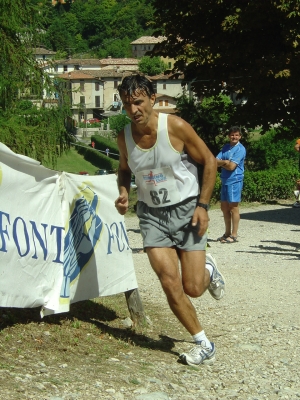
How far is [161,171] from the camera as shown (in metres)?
5.58

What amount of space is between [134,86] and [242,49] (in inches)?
742

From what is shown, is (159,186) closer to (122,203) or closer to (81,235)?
(122,203)

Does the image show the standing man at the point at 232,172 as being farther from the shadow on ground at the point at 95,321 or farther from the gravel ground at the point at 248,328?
the shadow on ground at the point at 95,321

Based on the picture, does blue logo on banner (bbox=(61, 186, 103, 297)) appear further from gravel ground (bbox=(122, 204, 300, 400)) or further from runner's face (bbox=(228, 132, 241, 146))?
runner's face (bbox=(228, 132, 241, 146))

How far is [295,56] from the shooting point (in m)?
21.8

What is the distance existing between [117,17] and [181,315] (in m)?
155

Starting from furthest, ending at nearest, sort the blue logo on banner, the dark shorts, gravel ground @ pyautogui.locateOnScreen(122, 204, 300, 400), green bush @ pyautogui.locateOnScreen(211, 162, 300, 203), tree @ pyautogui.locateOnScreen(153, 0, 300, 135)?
green bush @ pyautogui.locateOnScreen(211, 162, 300, 203)
tree @ pyautogui.locateOnScreen(153, 0, 300, 135)
the dark shorts
the blue logo on banner
gravel ground @ pyautogui.locateOnScreen(122, 204, 300, 400)

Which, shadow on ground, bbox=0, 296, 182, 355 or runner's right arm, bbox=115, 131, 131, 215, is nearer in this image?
runner's right arm, bbox=115, 131, 131, 215

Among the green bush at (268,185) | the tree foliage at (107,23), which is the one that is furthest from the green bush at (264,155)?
the tree foliage at (107,23)

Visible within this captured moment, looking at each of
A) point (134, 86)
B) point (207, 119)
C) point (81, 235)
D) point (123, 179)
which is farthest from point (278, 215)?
point (134, 86)

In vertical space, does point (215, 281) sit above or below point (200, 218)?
below

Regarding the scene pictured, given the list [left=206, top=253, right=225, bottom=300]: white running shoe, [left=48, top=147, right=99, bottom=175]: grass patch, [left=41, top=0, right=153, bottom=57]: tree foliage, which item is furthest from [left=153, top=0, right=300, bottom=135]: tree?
[left=41, top=0, right=153, bottom=57]: tree foliage

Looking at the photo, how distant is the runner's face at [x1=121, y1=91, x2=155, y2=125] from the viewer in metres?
5.52

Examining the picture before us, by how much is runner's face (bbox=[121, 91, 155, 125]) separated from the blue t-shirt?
23.3ft
